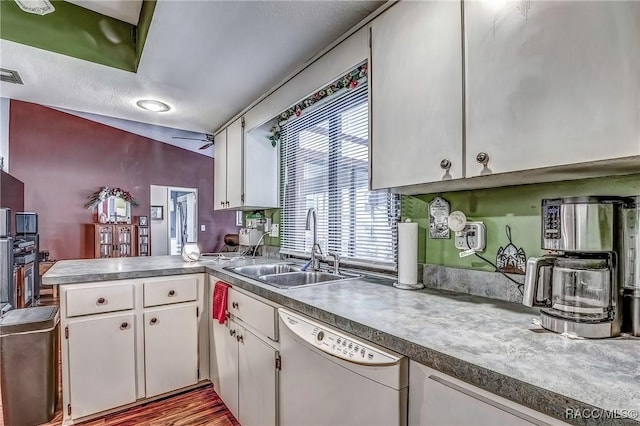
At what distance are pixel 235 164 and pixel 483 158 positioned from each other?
233 cm

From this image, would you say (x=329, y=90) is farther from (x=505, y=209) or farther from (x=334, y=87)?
(x=505, y=209)

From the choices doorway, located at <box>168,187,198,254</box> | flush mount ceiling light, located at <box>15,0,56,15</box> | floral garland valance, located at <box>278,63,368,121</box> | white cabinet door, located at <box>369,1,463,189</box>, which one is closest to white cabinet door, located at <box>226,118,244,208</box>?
floral garland valance, located at <box>278,63,368,121</box>

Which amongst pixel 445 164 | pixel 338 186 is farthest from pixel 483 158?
pixel 338 186

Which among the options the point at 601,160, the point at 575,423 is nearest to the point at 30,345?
the point at 575,423

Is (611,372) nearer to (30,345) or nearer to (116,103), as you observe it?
(30,345)

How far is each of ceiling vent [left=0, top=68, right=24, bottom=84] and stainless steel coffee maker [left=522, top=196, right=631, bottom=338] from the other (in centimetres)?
319

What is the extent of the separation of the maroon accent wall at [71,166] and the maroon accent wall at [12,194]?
0.43 m

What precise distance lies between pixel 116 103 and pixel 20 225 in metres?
3.34

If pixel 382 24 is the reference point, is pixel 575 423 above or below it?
below

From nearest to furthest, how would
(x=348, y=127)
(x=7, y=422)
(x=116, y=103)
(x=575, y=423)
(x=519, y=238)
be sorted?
(x=575, y=423) → (x=519, y=238) → (x=7, y=422) → (x=348, y=127) → (x=116, y=103)

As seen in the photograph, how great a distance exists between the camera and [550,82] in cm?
91

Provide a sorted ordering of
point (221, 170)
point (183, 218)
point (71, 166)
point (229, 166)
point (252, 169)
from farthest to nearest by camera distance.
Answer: point (183, 218), point (71, 166), point (221, 170), point (229, 166), point (252, 169)

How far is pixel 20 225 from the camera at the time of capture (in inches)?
185

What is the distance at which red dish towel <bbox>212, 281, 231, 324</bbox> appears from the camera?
1960mm
